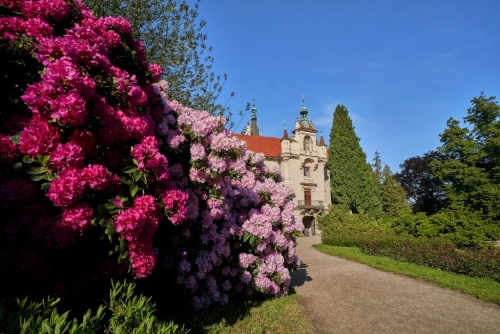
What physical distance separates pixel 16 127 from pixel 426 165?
49551mm

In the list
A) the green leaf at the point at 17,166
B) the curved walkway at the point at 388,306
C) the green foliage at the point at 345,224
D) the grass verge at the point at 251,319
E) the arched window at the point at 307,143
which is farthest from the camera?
the arched window at the point at 307,143

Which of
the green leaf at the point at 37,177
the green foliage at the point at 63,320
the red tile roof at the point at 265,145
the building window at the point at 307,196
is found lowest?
the green foliage at the point at 63,320

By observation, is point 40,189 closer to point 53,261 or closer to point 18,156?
point 18,156

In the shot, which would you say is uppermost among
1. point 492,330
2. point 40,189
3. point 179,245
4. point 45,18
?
point 45,18

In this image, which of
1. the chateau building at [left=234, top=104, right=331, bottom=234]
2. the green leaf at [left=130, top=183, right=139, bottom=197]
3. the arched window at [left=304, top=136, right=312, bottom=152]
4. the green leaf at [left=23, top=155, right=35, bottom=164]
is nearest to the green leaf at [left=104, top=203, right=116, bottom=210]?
the green leaf at [left=130, top=183, right=139, bottom=197]

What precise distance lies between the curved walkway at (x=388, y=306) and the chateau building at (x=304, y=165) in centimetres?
2498

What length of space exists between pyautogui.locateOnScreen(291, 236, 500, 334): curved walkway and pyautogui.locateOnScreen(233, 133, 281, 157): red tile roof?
88.7 ft

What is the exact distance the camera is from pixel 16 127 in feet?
9.25

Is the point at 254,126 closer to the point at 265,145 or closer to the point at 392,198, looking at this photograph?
the point at 265,145

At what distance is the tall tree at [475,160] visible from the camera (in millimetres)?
25781

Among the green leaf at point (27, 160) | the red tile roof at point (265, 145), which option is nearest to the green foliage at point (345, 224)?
the red tile roof at point (265, 145)

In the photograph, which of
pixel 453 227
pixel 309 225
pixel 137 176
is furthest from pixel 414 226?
pixel 309 225

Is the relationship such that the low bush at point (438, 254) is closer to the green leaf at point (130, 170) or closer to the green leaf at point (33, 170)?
the green leaf at point (130, 170)

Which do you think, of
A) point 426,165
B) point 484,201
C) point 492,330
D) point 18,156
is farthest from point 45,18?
point 426,165
